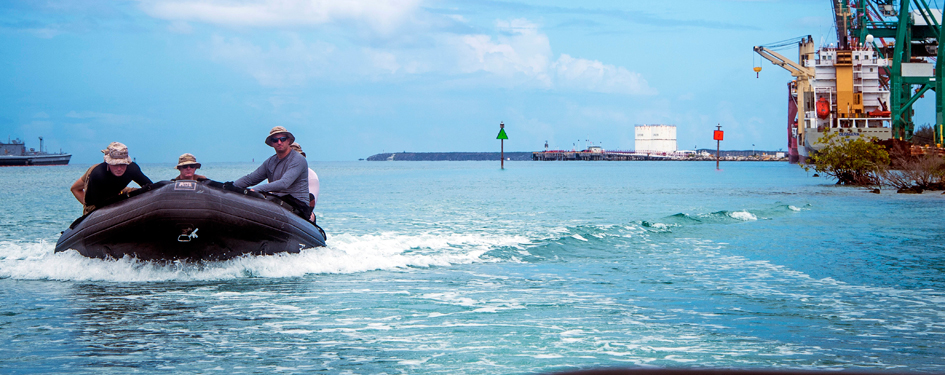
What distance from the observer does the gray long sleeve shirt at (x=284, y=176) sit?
968 cm

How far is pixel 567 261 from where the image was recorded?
11258 millimetres

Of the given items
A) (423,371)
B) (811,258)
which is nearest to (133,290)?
(423,371)

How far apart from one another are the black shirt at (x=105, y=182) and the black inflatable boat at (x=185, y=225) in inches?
7.8

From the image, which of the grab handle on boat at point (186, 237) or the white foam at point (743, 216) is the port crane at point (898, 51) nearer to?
the white foam at point (743, 216)

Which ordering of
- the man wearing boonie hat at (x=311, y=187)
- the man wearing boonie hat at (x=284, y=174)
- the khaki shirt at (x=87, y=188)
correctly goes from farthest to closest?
1. the man wearing boonie hat at (x=311, y=187)
2. the man wearing boonie hat at (x=284, y=174)
3. the khaki shirt at (x=87, y=188)

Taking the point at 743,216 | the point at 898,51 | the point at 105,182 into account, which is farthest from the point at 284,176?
the point at 898,51

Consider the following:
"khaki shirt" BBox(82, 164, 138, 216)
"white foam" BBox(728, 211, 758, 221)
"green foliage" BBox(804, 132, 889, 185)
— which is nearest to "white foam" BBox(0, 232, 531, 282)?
"khaki shirt" BBox(82, 164, 138, 216)

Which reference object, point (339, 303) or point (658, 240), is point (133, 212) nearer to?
point (339, 303)

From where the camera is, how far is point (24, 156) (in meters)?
147

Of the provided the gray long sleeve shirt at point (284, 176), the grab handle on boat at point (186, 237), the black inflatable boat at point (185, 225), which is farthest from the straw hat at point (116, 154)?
the gray long sleeve shirt at point (284, 176)

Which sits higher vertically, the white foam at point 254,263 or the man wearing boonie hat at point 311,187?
the man wearing boonie hat at point 311,187

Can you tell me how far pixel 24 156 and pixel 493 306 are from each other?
162m

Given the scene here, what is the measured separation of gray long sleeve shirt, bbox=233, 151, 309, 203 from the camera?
9.68 metres

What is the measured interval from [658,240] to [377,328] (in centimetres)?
893
